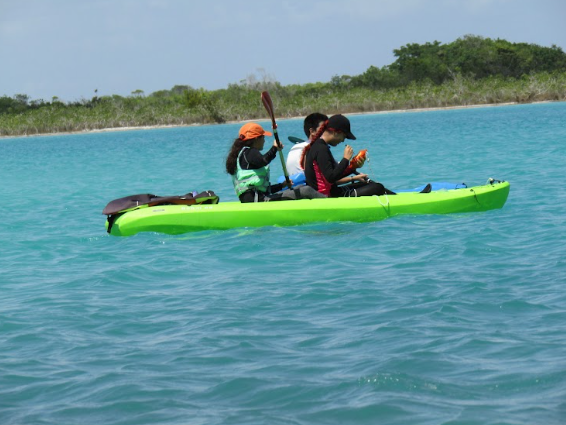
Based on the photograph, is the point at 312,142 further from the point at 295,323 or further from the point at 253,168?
the point at 295,323

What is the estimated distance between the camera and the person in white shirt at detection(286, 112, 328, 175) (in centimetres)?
941

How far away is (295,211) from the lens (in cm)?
926

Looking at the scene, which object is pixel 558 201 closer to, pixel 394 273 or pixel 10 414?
pixel 394 273

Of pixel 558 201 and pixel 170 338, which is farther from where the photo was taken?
pixel 558 201

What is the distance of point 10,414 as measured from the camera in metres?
4.25

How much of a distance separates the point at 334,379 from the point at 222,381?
56 cm

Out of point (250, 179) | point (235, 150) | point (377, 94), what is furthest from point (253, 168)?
point (377, 94)

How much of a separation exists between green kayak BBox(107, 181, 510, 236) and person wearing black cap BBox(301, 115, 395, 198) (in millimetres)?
207

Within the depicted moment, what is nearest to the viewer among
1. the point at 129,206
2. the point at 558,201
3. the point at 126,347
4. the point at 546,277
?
the point at 126,347

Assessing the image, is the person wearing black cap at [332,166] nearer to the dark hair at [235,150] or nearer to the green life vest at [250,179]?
the green life vest at [250,179]

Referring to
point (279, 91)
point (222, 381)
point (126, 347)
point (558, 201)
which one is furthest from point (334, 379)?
point (279, 91)

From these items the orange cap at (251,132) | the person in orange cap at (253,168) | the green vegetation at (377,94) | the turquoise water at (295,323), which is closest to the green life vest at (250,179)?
the person in orange cap at (253,168)

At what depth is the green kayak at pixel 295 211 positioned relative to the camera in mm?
9266

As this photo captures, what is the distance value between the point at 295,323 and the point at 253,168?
161 inches
